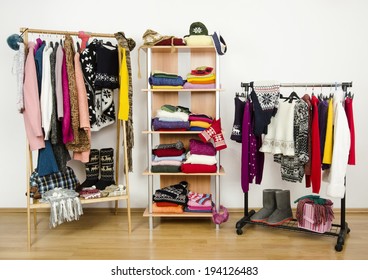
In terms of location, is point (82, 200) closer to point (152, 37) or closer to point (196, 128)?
point (196, 128)

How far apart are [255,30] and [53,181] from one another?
2.34 metres

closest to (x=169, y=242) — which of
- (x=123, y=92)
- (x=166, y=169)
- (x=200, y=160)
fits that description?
(x=166, y=169)

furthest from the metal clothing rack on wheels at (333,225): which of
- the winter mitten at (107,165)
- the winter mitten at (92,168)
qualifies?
the winter mitten at (92,168)

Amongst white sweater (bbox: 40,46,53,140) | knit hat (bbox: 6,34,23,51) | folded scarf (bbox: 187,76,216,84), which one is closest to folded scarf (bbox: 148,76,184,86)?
folded scarf (bbox: 187,76,216,84)

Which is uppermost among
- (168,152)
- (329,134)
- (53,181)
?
(329,134)

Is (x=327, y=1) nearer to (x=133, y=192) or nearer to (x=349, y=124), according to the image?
(x=349, y=124)

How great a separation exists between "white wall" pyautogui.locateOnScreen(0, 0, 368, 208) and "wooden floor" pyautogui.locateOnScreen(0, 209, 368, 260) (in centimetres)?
87

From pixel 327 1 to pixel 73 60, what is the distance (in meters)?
2.45

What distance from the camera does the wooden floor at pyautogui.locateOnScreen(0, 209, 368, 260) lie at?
2.90m

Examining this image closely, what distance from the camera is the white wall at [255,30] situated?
12.6ft

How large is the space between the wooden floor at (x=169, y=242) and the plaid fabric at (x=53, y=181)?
397mm

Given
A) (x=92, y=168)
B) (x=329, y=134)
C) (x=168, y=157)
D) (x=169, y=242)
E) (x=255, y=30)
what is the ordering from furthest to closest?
(x=255, y=30) → (x=92, y=168) → (x=168, y=157) → (x=169, y=242) → (x=329, y=134)

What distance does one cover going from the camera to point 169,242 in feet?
10.4

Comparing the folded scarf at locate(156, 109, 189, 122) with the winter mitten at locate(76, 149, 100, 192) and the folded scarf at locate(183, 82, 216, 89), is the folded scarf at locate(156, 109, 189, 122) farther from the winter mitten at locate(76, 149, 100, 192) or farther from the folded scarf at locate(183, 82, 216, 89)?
the winter mitten at locate(76, 149, 100, 192)
